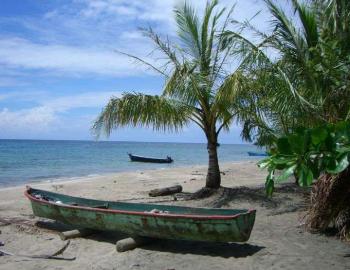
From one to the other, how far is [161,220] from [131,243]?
0.74m

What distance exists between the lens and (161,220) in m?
6.70

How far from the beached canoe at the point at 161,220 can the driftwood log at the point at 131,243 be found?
0.31ft

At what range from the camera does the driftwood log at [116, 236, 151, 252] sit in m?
6.99

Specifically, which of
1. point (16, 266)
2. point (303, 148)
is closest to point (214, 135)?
point (16, 266)

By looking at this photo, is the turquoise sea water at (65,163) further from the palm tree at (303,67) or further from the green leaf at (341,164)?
the green leaf at (341,164)

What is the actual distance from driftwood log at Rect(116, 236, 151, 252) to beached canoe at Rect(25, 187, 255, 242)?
0.31 feet

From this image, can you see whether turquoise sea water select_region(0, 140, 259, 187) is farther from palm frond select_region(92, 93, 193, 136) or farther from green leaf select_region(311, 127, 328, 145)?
green leaf select_region(311, 127, 328, 145)

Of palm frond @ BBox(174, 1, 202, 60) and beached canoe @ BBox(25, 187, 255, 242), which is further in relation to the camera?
palm frond @ BBox(174, 1, 202, 60)

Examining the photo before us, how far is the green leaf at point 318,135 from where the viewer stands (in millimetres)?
2189

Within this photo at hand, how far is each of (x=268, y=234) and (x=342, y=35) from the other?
12.6 ft

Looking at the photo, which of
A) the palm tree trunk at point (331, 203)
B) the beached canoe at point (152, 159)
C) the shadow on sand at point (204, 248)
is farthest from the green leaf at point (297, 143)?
the beached canoe at point (152, 159)

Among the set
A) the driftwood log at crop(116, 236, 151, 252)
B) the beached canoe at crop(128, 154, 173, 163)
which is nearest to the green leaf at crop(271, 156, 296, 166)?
the driftwood log at crop(116, 236, 151, 252)

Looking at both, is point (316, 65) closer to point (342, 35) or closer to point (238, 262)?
point (342, 35)

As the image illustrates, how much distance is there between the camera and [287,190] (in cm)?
1140
